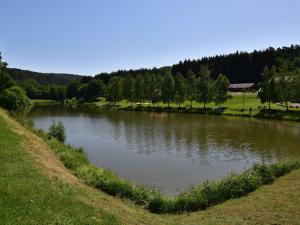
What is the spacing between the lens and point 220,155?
38.6m

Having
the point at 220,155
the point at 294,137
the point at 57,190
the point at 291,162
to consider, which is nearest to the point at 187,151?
the point at 220,155

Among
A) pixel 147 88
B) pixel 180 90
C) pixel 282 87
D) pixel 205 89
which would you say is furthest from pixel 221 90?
pixel 147 88

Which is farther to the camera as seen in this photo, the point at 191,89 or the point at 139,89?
the point at 139,89

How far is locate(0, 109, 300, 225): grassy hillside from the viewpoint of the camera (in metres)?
11.8

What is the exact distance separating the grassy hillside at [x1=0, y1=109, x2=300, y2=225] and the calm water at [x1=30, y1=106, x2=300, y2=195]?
295 inches

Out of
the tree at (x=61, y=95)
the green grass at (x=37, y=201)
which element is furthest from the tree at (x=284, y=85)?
the tree at (x=61, y=95)

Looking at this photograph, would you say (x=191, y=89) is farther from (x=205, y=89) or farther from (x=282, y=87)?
(x=282, y=87)

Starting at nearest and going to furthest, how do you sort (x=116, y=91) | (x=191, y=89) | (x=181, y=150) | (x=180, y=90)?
(x=181, y=150), (x=180, y=90), (x=191, y=89), (x=116, y=91)

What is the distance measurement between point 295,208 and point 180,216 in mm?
5236

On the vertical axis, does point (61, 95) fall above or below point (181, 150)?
above

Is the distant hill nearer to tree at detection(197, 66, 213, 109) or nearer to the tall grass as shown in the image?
tree at detection(197, 66, 213, 109)

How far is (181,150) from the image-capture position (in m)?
41.4

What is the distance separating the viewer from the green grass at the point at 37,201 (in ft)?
36.5

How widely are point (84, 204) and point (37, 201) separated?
185 cm
